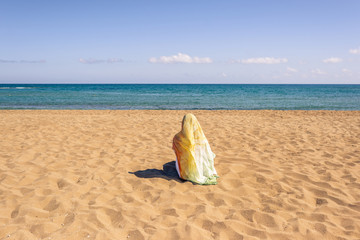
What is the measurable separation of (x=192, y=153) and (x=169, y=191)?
74 cm

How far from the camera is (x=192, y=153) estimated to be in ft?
13.8

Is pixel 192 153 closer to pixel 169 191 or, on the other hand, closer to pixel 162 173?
pixel 169 191

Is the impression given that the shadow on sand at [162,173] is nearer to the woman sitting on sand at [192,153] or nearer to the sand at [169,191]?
the sand at [169,191]

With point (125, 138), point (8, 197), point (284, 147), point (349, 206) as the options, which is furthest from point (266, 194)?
point (125, 138)

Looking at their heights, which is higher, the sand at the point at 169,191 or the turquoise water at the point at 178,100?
the turquoise water at the point at 178,100

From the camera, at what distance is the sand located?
118 inches

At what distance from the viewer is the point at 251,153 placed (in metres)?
5.93

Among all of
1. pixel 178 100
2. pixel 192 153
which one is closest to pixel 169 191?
pixel 192 153

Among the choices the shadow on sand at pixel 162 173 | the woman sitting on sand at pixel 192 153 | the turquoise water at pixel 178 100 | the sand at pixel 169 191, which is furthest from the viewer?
the turquoise water at pixel 178 100

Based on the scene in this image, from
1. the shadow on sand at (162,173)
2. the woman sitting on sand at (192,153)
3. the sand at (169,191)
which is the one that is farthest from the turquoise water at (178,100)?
the woman sitting on sand at (192,153)

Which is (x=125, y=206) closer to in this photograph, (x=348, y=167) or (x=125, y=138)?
(x=125, y=138)

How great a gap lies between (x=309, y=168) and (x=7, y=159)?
21.2 ft

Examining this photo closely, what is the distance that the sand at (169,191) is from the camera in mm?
3008

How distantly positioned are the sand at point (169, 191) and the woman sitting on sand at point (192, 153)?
0.19 meters
